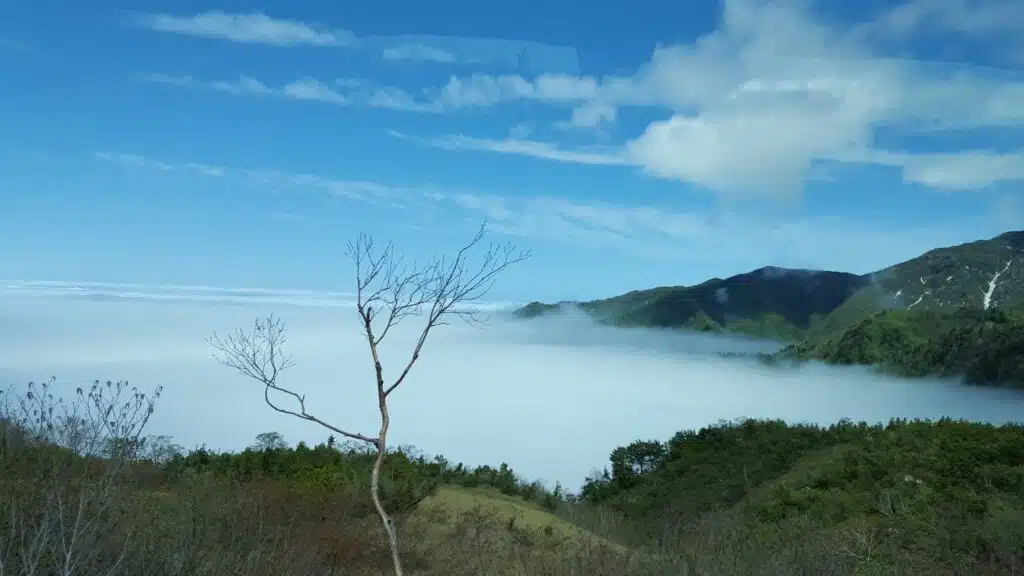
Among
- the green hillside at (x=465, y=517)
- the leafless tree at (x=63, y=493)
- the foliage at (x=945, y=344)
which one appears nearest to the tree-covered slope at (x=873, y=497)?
the green hillside at (x=465, y=517)

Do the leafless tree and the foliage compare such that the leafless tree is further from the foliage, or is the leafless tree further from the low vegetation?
the foliage

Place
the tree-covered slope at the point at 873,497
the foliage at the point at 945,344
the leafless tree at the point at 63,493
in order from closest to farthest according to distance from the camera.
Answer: the leafless tree at the point at 63,493 → the tree-covered slope at the point at 873,497 → the foliage at the point at 945,344

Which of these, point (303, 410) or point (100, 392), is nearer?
point (303, 410)

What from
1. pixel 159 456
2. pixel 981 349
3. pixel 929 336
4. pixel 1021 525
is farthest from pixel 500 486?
pixel 929 336

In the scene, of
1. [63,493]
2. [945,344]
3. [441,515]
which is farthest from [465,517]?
[945,344]

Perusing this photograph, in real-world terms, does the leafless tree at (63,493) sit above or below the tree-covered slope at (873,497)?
above

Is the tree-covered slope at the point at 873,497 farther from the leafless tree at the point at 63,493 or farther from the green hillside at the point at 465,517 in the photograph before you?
the leafless tree at the point at 63,493

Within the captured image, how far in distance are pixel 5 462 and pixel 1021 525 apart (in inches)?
631

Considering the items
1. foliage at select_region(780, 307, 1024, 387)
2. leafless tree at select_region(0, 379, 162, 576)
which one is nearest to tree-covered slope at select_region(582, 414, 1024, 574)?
leafless tree at select_region(0, 379, 162, 576)

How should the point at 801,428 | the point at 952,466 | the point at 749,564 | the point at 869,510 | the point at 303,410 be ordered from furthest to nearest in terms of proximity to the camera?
the point at 801,428
the point at 952,466
the point at 869,510
the point at 749,564
the point at 303,410

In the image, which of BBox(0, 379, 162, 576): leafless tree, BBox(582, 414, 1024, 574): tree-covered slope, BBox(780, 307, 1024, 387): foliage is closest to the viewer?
BBox(0, 379, 162, 576): leafless tree

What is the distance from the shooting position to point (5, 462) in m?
10.3

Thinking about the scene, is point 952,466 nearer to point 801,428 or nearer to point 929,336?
point 801,428

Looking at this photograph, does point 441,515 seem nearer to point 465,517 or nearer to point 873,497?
point 465,517
